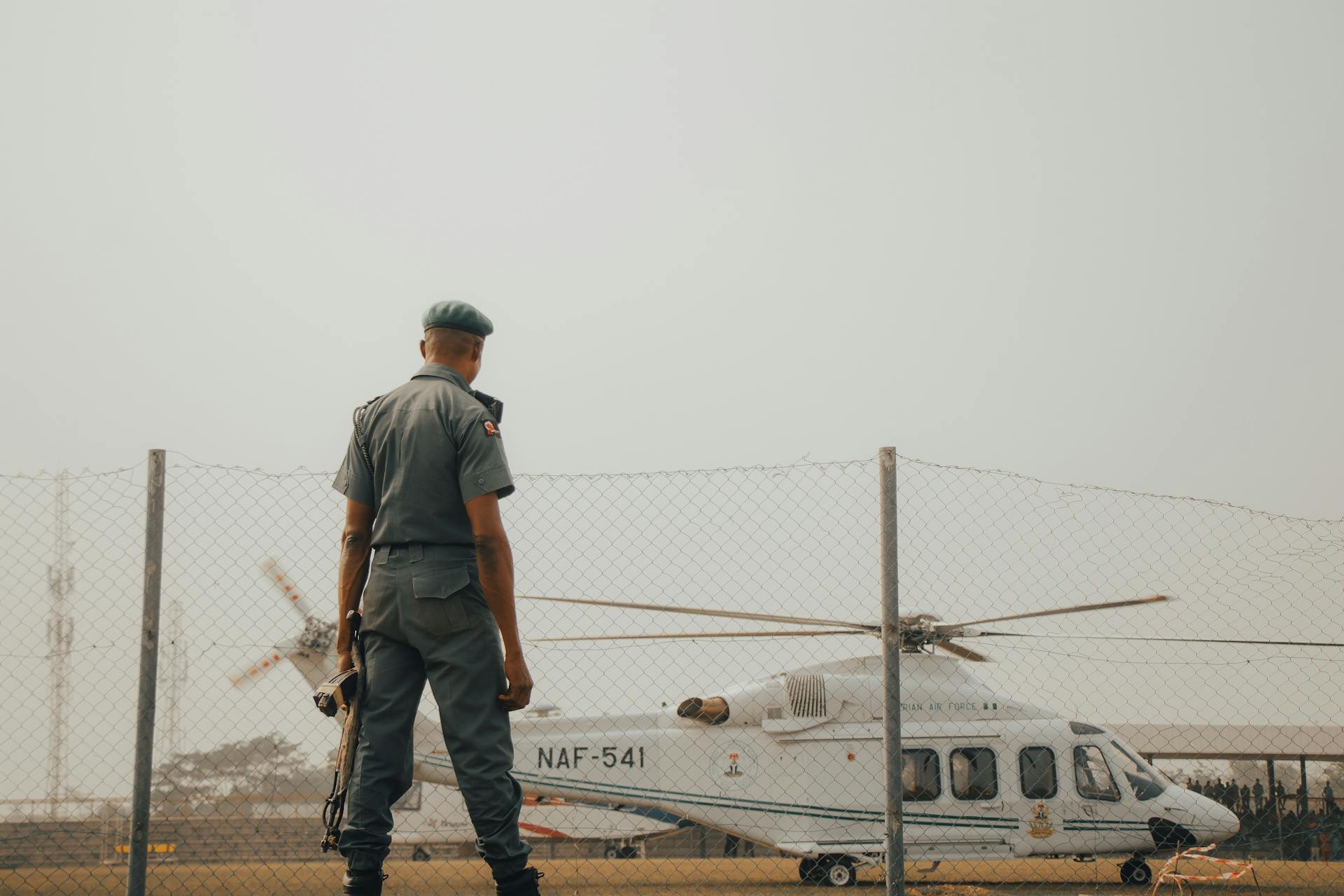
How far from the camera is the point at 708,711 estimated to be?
441 inches

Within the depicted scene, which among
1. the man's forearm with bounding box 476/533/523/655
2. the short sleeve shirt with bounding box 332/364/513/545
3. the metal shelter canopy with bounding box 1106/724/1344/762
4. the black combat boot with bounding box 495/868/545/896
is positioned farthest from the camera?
the metal shelter canopy with bounding box 1106/724/1344/762

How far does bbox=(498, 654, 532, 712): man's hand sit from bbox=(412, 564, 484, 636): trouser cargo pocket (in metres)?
0.16

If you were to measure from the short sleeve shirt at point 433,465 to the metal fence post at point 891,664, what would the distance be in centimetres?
194

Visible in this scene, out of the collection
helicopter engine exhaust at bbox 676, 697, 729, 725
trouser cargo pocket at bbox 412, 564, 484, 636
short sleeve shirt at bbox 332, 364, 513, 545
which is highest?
short sleeve shirt at bbox 332, 364, 513, 545

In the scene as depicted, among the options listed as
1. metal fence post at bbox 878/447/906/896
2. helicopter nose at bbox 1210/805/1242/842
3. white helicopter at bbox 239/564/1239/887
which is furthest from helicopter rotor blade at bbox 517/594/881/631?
helicopter nose at bbox 1210/805/1242/842

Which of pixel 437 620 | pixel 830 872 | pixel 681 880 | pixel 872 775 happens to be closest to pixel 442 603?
pixel 437 620

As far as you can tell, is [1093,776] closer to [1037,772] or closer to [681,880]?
[1037,772]

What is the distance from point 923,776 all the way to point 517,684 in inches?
351

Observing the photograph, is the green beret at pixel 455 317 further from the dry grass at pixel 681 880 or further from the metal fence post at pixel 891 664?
the dry grass at pixel 681 880

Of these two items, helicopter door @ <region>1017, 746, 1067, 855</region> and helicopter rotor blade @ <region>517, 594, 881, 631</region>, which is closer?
helicopter rotor blade @ <region>517, 594, 881, 631</region>

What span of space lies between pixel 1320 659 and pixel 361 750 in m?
4.45

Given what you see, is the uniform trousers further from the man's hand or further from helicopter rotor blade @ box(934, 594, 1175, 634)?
helicopter rotor blade @ box(934, 594, 1175, 634)

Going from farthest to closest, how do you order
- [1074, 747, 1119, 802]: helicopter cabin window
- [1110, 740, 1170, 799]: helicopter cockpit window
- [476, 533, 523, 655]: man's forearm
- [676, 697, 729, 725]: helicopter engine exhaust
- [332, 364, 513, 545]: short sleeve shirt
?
[676, 697, 729, 725]: helicopter engine exhaust → [1110, 740, 1170, 799]: helicopter cockpit window → [1074, 747, 1119, 802]: helicopter cabin window → [332, 364, 513, 545]: short sleeve shirt → [476, 533, 523, 655]: man's forearm

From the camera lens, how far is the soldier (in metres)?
2.94
